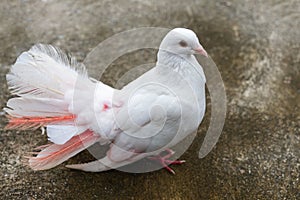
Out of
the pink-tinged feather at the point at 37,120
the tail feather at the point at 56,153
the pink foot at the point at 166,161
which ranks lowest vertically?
the pink foot at the point at 166,161

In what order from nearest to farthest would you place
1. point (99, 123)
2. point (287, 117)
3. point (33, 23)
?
1. point (99, 123)
2. point (287, 117)
3. point (33, 23)

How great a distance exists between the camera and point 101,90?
254cm

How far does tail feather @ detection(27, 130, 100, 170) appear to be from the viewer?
240 centimetres

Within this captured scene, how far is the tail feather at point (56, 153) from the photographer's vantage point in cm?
240

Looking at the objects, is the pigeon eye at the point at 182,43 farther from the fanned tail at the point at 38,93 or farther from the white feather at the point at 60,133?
the white feather at the point at 60,133

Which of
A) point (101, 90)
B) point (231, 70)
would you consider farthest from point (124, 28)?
point (101, 90)

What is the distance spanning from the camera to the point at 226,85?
10.4 feet

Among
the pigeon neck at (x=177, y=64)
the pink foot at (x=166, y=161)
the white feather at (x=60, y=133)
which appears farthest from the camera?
the pink foot at (x=166, y=161)

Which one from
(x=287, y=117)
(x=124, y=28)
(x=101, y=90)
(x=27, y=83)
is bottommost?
(x=287, y=117)

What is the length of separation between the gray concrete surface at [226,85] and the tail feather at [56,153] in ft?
0.60

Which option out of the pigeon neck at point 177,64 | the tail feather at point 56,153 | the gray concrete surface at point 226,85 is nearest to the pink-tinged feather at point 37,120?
the tail feather at point 56,153

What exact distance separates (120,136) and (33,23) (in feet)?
5.32

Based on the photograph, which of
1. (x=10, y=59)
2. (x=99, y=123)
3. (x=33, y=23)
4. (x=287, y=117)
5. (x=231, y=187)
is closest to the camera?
(x=99, y=123)

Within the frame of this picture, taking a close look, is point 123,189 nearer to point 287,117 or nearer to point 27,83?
point 27,83
